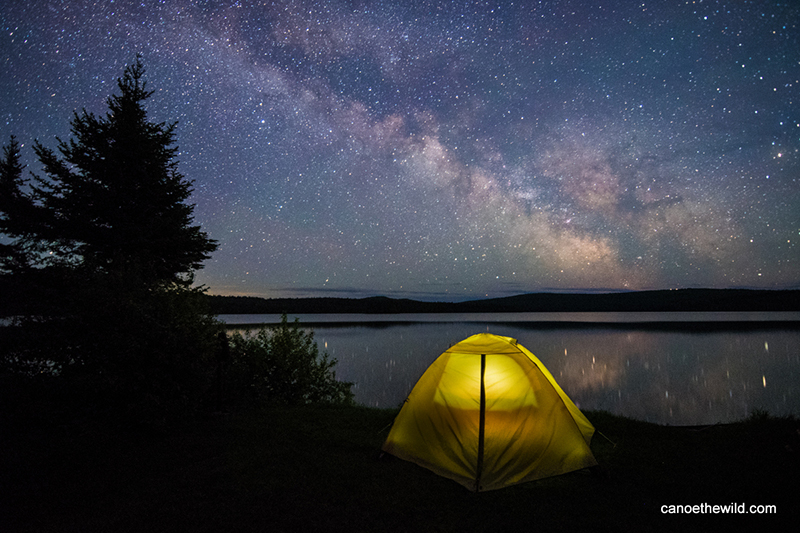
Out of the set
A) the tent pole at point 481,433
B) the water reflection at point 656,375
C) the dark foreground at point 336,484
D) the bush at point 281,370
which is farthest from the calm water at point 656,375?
the tent pole at point 481,433

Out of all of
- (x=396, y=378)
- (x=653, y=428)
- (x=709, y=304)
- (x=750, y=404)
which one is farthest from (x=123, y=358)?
(x=709, y=304)

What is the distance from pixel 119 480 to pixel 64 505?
0.71 m

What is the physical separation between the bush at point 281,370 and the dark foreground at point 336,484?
3141 mm

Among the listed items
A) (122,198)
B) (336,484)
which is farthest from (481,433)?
(122,198)

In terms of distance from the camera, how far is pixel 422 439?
602cm

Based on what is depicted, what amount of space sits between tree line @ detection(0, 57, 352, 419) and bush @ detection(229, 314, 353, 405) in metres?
0.04

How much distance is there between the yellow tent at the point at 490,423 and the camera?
5375mm

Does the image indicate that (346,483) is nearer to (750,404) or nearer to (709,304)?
(750,404)

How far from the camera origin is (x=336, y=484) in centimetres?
530

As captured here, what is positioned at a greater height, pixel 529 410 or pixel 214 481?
pixel 529 410

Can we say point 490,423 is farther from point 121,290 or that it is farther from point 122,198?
point 122,198

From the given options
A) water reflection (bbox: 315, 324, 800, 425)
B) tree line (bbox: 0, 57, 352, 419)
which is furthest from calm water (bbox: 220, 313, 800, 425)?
tree line (bbox: 0, 57, 352, 419)

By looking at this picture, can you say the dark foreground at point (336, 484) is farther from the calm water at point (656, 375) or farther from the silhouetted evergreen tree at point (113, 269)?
the calm water at point (656, 375)

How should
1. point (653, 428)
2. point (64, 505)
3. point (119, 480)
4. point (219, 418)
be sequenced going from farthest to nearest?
point (219, 418) < point (653, 428) < point (119, 480) < point (64, 505)
